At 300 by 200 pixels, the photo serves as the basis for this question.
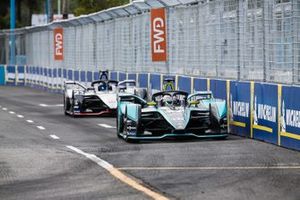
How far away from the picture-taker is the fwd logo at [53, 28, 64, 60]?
45.0m

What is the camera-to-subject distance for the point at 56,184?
11594mm

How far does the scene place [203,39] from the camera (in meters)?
23.9

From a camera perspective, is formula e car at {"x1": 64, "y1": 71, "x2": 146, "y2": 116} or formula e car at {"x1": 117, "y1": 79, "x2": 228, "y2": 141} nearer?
formula e car at {"x1": 117, "y1": 79, "x2": 228, "y2": 141}

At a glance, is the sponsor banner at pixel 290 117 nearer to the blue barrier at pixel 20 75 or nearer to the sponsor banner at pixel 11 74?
the blue barrier at pixel 20 75

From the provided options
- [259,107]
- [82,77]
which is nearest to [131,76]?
[82,77]

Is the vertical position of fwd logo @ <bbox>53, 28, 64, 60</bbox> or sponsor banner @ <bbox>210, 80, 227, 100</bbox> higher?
fwd logo @ <bbox>53, 28, 64, 60</bbox>

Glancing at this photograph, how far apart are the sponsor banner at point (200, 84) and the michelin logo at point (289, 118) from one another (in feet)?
17.5

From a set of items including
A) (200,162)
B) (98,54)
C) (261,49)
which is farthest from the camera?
(98,54)

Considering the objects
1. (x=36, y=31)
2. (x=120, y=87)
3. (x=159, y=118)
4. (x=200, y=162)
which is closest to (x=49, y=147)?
(x=159, y=118)

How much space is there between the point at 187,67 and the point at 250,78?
6.35 meters

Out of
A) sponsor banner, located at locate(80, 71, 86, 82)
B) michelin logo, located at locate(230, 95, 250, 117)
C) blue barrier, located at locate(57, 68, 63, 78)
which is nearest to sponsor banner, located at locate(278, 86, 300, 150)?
michelin logo, located at locate(230, 95, 250, 117)

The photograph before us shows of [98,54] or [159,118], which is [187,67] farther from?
[98,54]

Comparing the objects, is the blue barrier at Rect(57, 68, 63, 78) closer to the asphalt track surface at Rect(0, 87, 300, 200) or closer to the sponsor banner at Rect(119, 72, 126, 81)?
the sponsor banner at Rect(119, 72, 126, 81)

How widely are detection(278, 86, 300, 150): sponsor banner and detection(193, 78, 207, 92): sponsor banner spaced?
5066 millimetres
